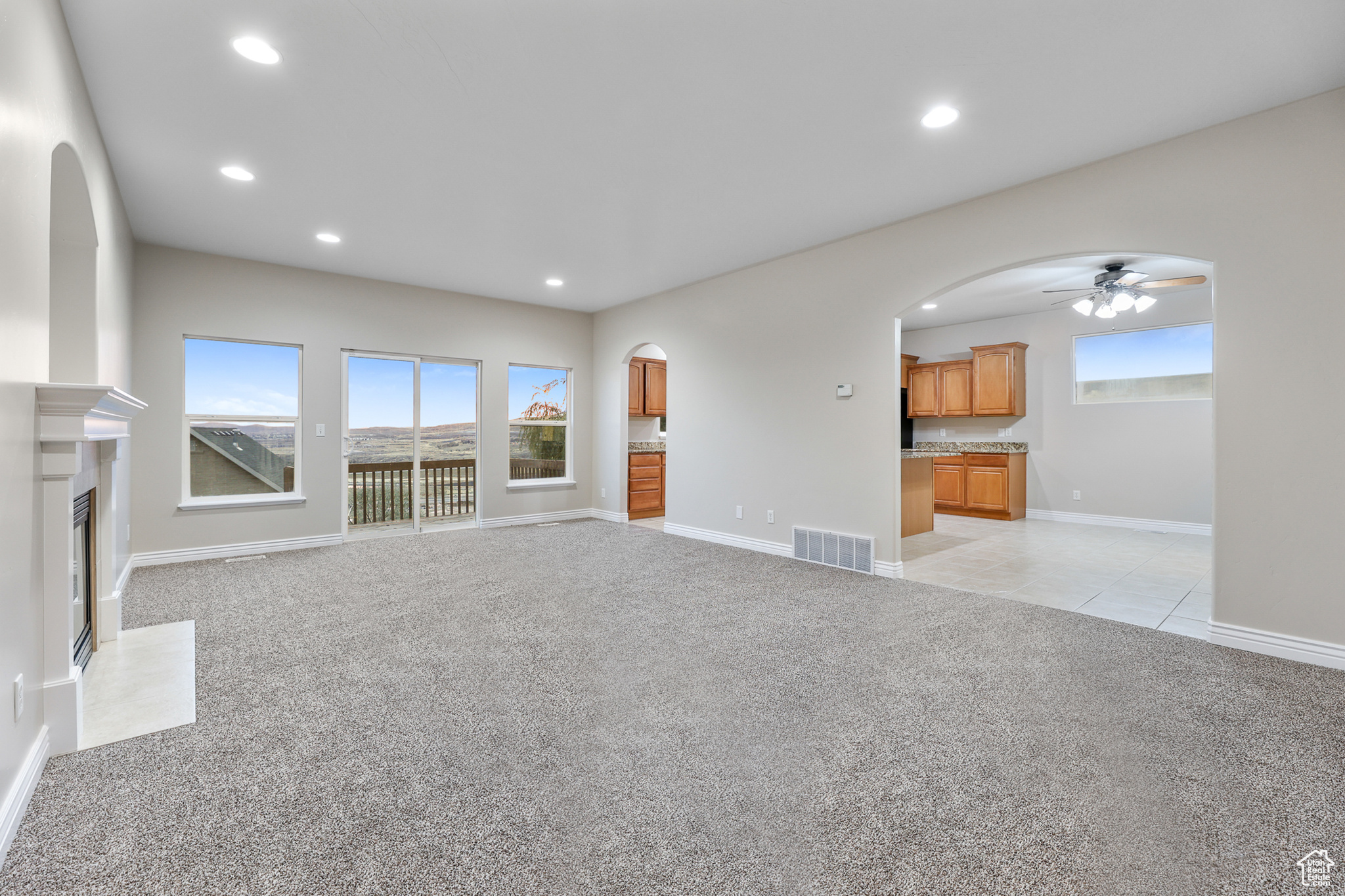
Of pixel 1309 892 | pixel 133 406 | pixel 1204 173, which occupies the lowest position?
pixel 1309 892

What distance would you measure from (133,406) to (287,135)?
1582mm

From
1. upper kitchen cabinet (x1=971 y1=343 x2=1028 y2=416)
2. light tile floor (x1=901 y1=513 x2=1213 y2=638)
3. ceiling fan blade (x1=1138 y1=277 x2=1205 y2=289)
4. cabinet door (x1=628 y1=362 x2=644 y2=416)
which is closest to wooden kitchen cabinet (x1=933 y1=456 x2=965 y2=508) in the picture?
upper kitchen cabinet (x1=971 y1=343 x2=1028 y2=416)

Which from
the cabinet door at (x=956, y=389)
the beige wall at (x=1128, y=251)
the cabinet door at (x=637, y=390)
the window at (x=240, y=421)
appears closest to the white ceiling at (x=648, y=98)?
the beige wall at (x=1128, y=251)

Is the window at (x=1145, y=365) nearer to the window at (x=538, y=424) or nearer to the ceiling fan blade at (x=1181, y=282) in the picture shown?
the ceiling fan blade at (x=1181, y=282)

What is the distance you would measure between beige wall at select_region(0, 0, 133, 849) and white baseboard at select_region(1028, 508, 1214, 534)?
8313mm

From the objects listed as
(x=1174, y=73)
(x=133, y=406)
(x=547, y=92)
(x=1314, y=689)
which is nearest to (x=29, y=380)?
(x=133, y=406)

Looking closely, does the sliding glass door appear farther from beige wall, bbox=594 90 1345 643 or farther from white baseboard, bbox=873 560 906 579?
white baseboard, bbox=873 560 906 579

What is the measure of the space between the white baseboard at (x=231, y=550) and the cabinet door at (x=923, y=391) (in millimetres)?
7464

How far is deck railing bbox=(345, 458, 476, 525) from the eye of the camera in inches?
251

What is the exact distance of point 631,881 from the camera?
138cm

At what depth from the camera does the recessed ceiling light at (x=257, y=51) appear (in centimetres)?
234

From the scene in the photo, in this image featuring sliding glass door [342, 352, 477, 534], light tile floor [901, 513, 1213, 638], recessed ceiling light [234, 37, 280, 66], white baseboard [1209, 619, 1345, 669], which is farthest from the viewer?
sliding glass door [342, 352, 477, 534]

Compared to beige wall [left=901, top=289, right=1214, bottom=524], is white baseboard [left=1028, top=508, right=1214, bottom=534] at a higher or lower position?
lower

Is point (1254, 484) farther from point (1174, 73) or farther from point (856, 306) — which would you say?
point (856, 306)
